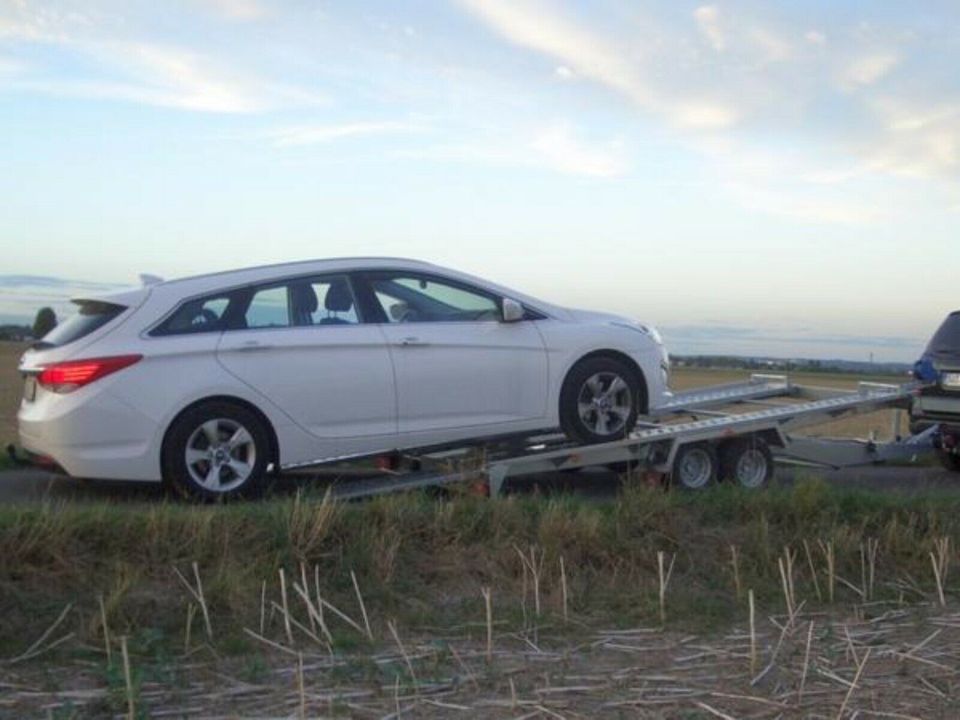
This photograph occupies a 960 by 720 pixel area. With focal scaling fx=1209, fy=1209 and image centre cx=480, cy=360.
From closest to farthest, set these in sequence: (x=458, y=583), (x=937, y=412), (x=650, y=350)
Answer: (x=458, y=583) → (x=650, y=350) → (x=937, y=412)

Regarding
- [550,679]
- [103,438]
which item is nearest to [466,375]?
[103,438]

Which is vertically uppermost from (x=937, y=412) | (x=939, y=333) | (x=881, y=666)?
(x=939, y=333)

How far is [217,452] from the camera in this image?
7.70m

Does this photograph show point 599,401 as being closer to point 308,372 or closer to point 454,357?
point 454,357

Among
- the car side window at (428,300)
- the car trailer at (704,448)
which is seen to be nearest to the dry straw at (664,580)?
the car trailer at (704,448)

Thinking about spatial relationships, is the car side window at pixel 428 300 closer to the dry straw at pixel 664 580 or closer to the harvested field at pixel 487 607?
the harvested field at pixel 487 607

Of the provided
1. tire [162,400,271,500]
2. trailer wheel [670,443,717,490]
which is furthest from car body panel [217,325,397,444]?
trailer wheel [670,443,717,490]

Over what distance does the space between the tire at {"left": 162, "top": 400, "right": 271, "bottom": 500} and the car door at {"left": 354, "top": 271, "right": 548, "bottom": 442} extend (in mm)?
1023

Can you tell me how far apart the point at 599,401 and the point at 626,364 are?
35 centimetres

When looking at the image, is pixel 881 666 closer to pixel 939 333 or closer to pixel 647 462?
pixel 647 462

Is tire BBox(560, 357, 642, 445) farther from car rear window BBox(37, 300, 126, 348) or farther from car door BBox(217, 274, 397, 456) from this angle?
car rear window BBox(37, 300, 126, 348)

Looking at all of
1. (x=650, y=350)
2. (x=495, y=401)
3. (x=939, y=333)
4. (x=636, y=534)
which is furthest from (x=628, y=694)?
(x=939, y=333)

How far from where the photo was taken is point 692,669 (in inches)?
195

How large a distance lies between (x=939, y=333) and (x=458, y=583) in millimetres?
7288
